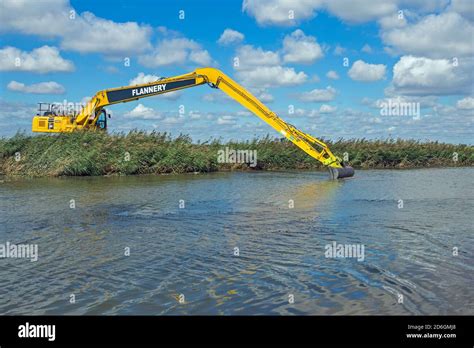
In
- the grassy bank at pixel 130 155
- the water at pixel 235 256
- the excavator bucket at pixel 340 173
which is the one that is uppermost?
the grassy bank at pixel 130 155

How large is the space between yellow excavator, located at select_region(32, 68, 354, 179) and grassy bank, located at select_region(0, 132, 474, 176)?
5.88ft

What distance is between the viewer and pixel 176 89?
97.1ft

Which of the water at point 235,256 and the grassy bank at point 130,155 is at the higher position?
the grassy bank at point 130,155

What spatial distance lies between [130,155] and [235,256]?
20940 mm

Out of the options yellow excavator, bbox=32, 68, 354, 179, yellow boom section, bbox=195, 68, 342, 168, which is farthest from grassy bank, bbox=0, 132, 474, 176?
yellow boom section, bbox=195, 68, 342, 168

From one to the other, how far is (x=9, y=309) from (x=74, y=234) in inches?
197

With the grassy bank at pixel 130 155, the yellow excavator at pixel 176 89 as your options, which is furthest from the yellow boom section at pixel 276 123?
the grassy bank at pixel 130 155

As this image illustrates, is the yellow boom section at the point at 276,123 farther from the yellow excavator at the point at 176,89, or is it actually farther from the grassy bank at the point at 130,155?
the grassy bank at the point at 130,155

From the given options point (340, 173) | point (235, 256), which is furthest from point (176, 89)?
point (235, 256)

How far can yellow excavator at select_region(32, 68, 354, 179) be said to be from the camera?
27.9 meters

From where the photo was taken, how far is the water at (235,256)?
6516 millimetres

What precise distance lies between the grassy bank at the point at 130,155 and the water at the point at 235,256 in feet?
30.4

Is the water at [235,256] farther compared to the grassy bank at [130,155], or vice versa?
the grassy bank at [130,155]
